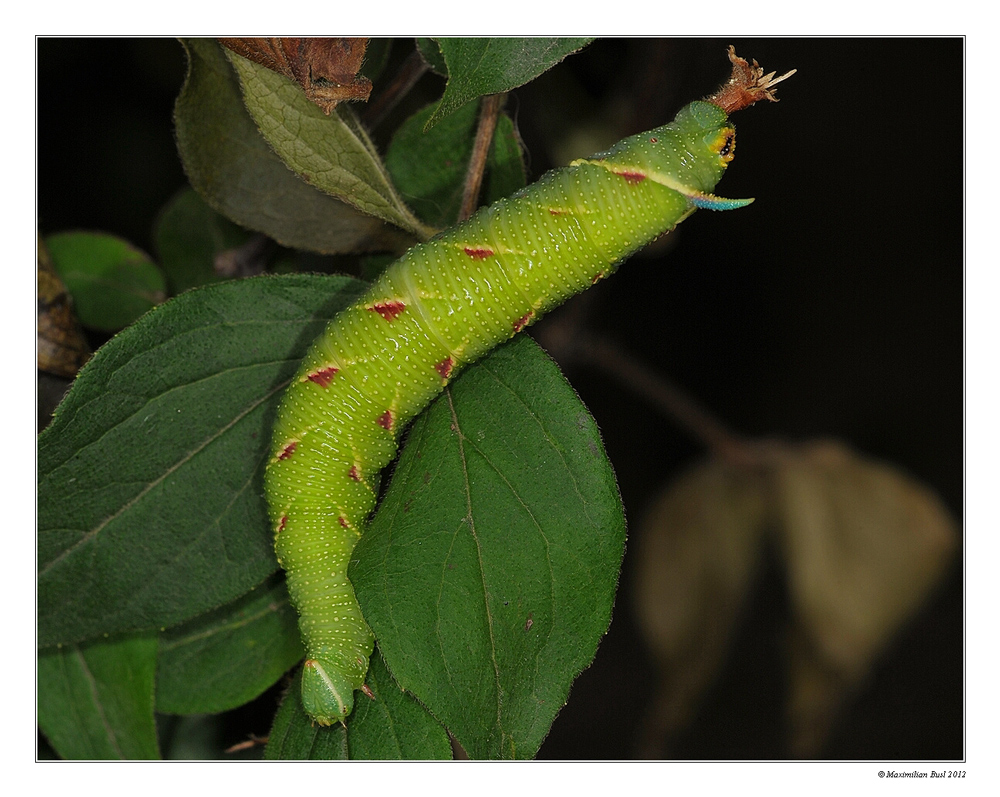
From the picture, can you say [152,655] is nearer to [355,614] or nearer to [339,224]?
[355,614]

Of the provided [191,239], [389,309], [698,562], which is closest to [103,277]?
[191,239]

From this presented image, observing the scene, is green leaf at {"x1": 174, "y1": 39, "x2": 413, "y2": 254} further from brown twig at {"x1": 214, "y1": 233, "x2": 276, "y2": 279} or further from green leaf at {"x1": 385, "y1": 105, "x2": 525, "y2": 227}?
brown twig at {"x1": 214, "y1": 233, "x2": 276, "y2": 279}

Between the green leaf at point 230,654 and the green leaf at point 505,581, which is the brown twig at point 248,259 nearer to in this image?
the green leaf at point 230,654

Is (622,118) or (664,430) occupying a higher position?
(622,118)

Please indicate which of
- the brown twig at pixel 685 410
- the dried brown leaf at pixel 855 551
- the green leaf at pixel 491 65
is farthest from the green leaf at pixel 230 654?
the dried brown leaf at pixel 855 551

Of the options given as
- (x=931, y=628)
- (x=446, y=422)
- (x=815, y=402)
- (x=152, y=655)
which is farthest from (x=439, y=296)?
(x=931, y=628)

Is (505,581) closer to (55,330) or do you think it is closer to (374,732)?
(374,732)
